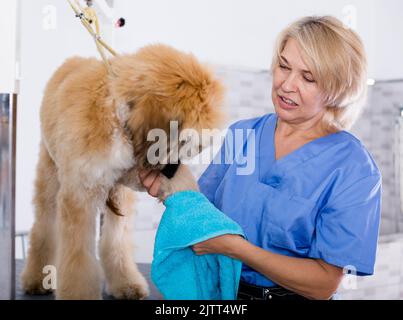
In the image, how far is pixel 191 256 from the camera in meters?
1.05

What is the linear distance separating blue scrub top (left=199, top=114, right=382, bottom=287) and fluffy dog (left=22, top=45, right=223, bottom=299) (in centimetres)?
16

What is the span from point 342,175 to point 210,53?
0.53 m

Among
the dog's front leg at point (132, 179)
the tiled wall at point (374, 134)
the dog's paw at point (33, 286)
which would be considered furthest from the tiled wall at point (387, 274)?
the dog's paw at point (33, 286)

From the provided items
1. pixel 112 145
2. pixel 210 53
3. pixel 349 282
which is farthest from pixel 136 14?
pixel 349 282

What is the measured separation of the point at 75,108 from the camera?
1.10 meters

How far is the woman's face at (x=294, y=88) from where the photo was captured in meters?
1.03

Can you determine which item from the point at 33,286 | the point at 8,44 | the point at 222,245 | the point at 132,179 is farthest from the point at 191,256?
the point at 8,44

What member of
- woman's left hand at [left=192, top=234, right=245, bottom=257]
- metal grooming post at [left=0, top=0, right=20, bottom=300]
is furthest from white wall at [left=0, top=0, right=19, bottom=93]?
woman's left hand at [left=192, top=234, right=245, bottom=257]

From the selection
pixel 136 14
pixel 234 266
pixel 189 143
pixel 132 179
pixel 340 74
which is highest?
pixel 136 14

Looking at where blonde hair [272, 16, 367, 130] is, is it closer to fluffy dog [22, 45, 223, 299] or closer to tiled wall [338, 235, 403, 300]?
fluffy dog [22, 45, 223, 299]

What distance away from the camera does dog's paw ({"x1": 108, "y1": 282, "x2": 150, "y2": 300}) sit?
4.13 feet

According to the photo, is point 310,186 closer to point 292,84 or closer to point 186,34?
point 292,84

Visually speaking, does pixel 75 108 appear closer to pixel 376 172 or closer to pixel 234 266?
pixel 234 266
